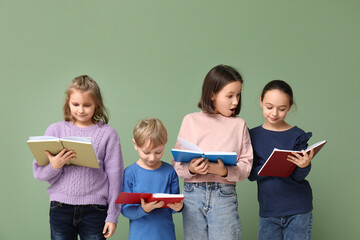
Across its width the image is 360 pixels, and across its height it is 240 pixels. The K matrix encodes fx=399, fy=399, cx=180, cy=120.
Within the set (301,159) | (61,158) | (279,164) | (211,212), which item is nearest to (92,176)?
(61,158)

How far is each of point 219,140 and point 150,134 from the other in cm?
44

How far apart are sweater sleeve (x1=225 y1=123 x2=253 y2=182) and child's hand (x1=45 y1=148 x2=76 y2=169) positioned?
91 centimetres

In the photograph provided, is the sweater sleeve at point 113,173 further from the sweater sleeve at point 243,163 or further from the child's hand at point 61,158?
the sweater sleeve at point 243,163

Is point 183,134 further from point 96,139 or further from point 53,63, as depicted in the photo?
point 53,63

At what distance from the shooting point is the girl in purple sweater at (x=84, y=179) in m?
2.35

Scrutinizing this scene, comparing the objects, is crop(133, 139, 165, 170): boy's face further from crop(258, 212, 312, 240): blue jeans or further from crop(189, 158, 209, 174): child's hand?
crop(258, 212, 312, 240): blue jeans

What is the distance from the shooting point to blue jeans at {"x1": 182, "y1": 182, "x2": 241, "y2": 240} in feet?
7.65

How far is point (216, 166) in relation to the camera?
2.29 metres

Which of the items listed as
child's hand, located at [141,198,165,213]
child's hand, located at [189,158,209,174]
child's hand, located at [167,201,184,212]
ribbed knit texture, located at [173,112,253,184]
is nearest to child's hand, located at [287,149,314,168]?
ribbed knit texture, located at [173,112,253,184]

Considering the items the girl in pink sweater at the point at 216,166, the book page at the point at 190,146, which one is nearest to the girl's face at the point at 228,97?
the girl in pink sweater at the point at 216,166

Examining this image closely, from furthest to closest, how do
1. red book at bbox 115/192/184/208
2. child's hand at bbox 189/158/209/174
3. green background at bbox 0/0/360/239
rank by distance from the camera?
green background at bbox 0/0/360/239 → child's hand at bbox 189/158/209/174 → red book at bbox 115/192/184/208

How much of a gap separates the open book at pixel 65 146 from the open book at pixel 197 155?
1.52 ft

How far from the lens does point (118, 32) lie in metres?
3.74

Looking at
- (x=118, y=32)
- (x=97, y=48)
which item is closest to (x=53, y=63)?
(x=97, y=48)
